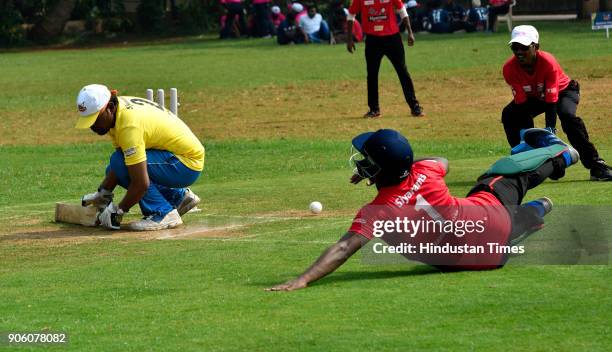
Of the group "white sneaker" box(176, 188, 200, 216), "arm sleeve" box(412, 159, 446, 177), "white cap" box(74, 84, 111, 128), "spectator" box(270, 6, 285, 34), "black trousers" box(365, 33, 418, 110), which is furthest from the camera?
"spectator" box(270, 6, 285, 34)

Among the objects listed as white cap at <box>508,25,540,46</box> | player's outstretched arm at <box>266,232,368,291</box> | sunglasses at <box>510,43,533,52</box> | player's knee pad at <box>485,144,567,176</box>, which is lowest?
player's outstretched arm at <box>266,232,368,291</box>

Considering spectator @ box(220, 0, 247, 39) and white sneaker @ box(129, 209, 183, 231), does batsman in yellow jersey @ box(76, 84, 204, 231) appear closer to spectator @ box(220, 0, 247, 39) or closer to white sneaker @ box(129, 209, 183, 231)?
white sneaker @ box(129, 209, 183, 231)

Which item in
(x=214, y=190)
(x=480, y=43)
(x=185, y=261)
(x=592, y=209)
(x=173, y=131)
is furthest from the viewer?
(x=480, y=43)

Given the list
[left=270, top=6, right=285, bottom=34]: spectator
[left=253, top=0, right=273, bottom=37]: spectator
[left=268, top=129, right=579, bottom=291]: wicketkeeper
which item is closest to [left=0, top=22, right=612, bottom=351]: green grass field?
[left=268, top=129, right=579, bottom=291]: wicketkeeper

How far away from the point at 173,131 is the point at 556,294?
519cm

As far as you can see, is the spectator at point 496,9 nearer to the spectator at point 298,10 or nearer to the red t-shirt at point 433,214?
the spectator at point 298,10

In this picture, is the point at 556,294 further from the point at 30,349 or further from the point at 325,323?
the point at 30,349

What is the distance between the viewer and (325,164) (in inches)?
721

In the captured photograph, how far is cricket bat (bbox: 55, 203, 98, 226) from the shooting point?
41.9ft

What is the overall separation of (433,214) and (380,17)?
1327cm

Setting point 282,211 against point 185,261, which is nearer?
point 185,261

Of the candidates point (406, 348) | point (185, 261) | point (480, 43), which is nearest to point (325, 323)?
point (406, 348)

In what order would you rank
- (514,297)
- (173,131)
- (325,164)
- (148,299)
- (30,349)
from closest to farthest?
(30,349) → (514,297) → (148,299) → (173,131) → (325,164)

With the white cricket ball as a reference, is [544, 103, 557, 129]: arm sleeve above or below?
above
